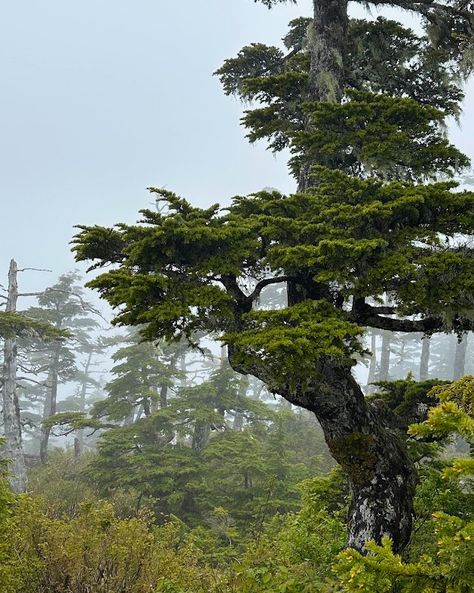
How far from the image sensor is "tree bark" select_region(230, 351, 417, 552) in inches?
265

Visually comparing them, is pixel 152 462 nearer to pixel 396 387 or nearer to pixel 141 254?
pixel 396 387

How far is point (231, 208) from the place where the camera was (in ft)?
23.5

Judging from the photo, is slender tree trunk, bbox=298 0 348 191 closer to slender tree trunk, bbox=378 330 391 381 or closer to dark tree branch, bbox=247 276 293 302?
dark tree branch, bbox=247 276 293 302

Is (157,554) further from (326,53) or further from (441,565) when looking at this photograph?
(326,53)

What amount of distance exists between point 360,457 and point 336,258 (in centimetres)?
314

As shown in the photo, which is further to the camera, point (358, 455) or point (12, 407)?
point (12, 407)

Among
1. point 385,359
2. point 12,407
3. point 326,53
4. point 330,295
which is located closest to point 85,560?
point 330,295

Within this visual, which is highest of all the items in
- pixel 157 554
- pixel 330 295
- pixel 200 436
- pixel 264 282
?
pixel 264 282

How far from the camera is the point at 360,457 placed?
6.97 meters

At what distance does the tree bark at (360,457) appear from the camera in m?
6.74

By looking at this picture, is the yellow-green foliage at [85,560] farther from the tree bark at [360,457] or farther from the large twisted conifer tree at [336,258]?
the large twisted conifer tree at [336,258]

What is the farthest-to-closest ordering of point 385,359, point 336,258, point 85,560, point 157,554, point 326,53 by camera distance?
point 385,359
point 326,53
point 157,554
point 85,560
point 336,258

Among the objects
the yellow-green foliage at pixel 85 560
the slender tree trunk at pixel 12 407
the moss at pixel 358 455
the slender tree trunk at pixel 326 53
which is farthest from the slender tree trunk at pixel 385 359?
the yellow-green foliage at pixel 85 560

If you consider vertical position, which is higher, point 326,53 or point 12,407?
point 326,53
